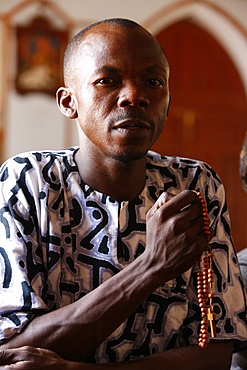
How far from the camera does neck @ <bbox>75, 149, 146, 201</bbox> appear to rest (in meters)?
1.61

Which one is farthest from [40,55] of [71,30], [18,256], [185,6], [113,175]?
[18,256]

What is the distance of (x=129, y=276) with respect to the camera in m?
1.44

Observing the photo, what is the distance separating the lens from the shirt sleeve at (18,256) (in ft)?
4.74

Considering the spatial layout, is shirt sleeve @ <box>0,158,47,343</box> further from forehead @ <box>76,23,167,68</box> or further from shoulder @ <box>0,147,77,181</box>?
forehead @ <box>76,23,167,68</box>

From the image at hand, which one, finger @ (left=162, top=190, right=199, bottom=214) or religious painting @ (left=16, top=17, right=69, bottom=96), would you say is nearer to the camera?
finger @ (left=162, top=190, right=199, bottom=214)

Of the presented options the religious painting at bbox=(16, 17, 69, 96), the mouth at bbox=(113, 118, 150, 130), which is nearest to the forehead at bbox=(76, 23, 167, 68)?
the mouth at bbox=(113, 118, 150, 130)

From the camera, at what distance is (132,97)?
4.95ft

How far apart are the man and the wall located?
4523 mm

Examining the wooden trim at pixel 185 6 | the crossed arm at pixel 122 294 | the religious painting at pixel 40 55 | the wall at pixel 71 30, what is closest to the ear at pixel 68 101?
the crossed arm at pixel 122 294

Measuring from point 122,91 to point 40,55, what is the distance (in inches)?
193

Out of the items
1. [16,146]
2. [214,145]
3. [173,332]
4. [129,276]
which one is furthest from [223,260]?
[214,145]

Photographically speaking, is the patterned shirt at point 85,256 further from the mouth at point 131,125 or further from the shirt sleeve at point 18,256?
the mouth at point 131,125

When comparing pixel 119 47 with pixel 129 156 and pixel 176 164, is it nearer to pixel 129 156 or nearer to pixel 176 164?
pixel 129 156

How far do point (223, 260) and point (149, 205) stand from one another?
A: 0.68ft
